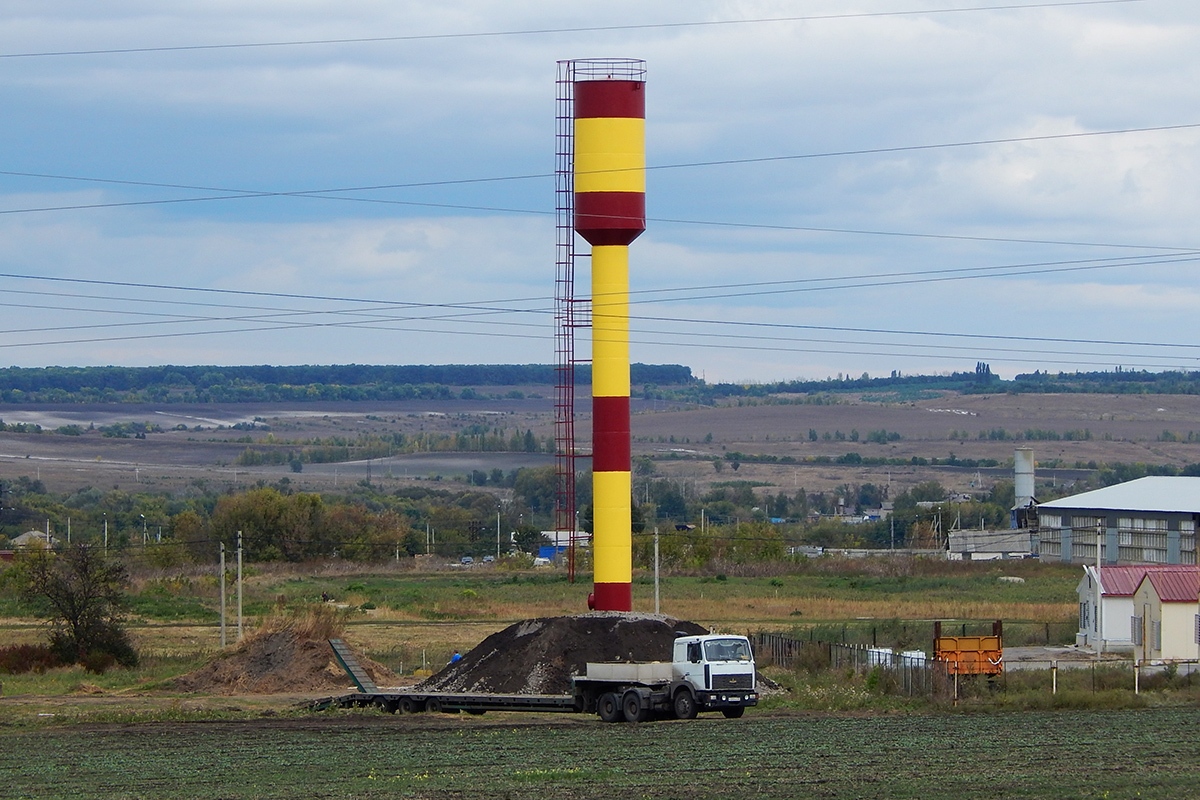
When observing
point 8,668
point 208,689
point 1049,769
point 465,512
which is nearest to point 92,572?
point 8,668

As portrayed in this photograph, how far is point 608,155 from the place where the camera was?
55062mm

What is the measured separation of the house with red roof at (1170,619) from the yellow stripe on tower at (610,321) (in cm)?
2184

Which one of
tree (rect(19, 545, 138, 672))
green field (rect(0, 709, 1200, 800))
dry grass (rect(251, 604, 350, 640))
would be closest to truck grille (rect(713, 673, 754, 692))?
green field (rect(0, 709, 1200, 800))

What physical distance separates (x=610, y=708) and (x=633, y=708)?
75 centimetres

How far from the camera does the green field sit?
27953 mm

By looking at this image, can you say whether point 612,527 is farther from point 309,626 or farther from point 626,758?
point 626,758

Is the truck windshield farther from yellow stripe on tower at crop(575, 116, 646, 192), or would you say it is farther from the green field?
yellow stripe on tower at crop(575, 116, 646, 192)

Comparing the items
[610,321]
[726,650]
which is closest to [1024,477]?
[610,321]

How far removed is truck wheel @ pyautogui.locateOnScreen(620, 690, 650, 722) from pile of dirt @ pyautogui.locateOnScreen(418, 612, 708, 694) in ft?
21.7

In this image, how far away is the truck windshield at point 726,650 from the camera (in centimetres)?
4175

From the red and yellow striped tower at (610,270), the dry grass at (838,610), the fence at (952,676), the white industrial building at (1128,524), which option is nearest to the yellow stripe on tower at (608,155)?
the red and yellow striped tower at (610,270)

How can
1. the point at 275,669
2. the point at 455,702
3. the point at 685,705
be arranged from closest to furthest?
the point at 685,705, the point at 455,702, the point at 275,669

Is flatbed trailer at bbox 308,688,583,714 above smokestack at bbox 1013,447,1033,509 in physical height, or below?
below

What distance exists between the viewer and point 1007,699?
145 ft
